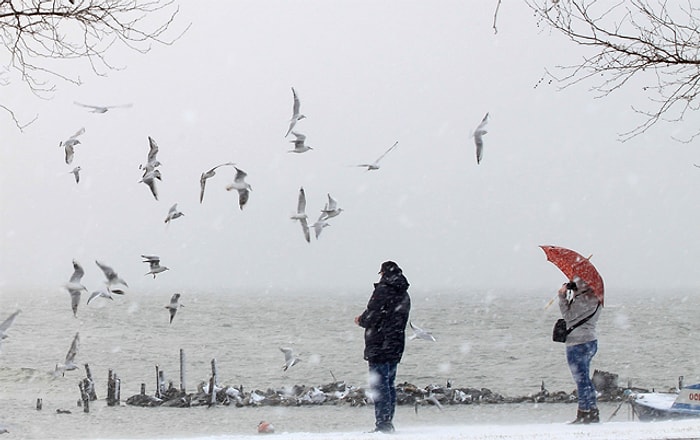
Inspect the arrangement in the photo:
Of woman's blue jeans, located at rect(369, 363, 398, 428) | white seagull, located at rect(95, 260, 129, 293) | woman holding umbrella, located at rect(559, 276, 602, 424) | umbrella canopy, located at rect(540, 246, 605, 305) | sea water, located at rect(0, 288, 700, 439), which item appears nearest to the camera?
woman's blue jeans, located at rect(369, 363, 398, 428)

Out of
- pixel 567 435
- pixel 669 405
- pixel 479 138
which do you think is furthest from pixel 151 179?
pixel 669 405

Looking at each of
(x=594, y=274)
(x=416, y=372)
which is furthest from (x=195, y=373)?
(x=594, y=274)

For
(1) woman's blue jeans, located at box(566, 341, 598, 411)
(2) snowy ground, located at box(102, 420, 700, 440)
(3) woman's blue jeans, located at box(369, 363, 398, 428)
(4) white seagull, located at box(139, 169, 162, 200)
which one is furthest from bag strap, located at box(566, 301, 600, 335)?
(4) white seagull, located at box(139, 169, 162, 200)

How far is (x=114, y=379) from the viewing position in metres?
33.1

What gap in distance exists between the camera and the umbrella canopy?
8.70m

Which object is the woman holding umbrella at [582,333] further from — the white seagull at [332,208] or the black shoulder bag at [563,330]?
the white seagull at [332,208]

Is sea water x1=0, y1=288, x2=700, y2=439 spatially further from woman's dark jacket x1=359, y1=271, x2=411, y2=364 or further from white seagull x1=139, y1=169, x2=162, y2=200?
woman's dark jacket x1=359, y1=271, x2=411, y2=364

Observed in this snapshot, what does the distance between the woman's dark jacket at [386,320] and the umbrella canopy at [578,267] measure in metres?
1.75

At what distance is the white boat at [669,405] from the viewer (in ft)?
38.5

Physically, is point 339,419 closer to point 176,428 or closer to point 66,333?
point 176,428

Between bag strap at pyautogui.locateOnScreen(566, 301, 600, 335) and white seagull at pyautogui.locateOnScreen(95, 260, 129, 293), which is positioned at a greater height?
white seagull at pyautogui.locateOnScreen(95, 260, 129, 293)

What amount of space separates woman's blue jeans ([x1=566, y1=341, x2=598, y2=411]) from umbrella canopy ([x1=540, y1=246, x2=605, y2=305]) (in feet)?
1.68

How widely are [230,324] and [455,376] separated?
57035 millimetres

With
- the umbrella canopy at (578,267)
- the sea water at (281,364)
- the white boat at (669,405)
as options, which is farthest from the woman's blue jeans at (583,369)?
the sea water at (281,364)
